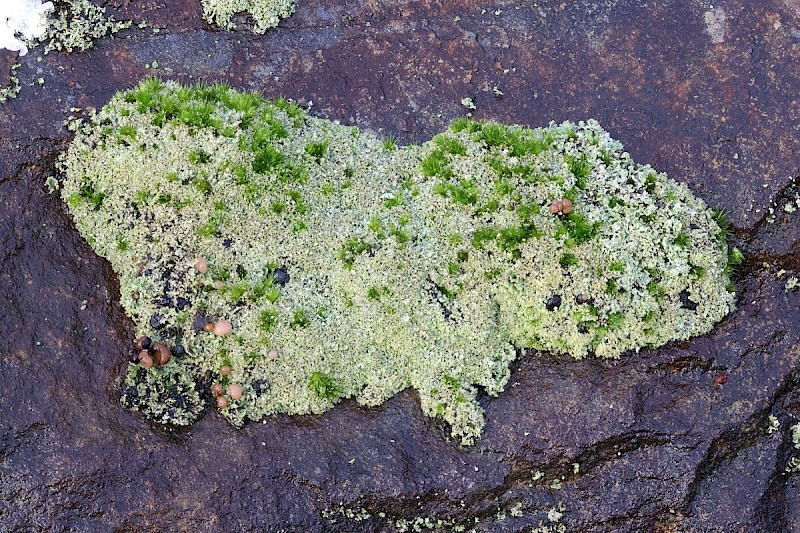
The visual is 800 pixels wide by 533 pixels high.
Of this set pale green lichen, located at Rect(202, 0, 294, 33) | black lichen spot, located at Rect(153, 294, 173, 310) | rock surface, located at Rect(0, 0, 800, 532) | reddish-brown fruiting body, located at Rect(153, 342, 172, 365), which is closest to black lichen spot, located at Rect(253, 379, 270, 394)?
rock surface, located at Rect(0, 0, 800, 532)

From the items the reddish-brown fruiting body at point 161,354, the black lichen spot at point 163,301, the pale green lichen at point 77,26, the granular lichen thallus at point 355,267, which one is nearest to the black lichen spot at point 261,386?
the granular lichen thallus at point 355,267

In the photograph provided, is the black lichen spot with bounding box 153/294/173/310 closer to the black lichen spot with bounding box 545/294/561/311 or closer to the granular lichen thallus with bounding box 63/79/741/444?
the granular lichen thallus with bounding box 63/79/741/444

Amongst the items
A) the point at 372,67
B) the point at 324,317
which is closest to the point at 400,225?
the point at 324,317

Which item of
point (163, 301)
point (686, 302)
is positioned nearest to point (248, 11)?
point (163, 301)

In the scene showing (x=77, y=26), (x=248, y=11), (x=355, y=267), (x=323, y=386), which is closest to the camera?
(x=323, y=386)

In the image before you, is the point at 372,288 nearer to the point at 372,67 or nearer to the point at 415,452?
the point at 415,452

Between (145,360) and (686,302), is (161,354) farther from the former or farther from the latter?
(686,302)
